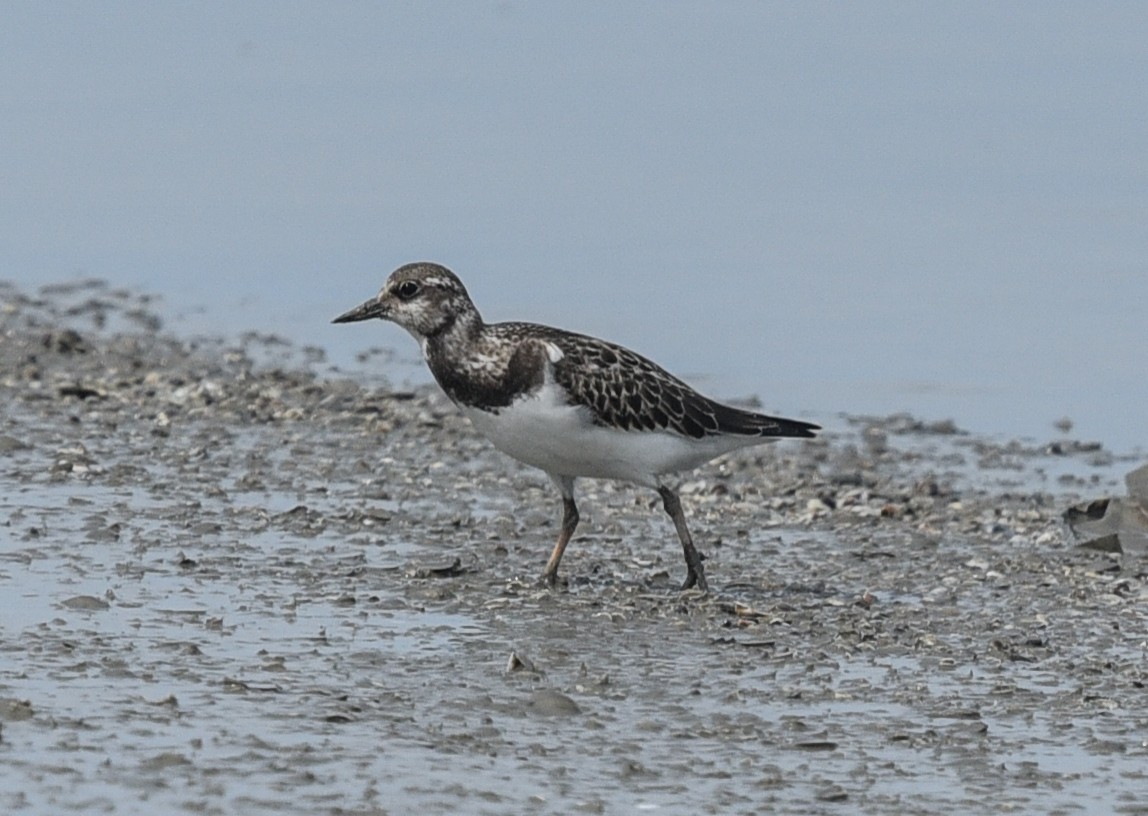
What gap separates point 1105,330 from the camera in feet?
48.7

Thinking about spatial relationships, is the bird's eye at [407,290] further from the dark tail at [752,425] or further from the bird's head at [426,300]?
the dark tail at [752,425]

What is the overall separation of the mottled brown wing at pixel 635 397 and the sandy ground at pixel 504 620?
1.99 ft

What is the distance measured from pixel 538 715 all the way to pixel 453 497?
385 cm

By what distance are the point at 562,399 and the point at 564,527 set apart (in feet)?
1.98

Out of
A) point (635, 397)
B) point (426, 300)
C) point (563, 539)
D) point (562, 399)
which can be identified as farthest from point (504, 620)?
point (426, 300)

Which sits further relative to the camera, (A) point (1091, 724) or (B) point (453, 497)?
(B) point (453, 497)

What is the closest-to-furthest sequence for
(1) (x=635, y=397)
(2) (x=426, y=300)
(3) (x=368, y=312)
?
(1) (x=635, y=397) < (2) (x=426, y=300) < (3) (x=368, y=312)

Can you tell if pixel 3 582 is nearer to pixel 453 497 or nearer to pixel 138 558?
pixel 138 558

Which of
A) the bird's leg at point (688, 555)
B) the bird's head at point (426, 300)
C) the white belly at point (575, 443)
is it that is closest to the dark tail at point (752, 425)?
the white belly at point (575, 443)

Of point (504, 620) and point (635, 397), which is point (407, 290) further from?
point (504, 620)

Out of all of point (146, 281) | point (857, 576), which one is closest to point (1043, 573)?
point (857, 576)

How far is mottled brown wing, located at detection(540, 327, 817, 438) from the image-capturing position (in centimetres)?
941

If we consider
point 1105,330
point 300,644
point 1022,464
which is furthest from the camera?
point 1105,330

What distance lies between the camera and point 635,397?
955 centimetres
